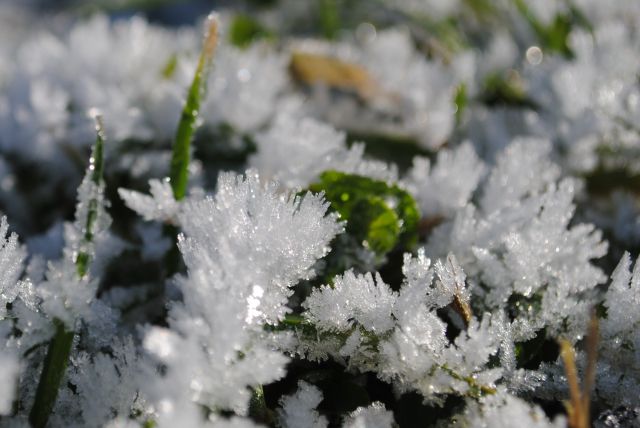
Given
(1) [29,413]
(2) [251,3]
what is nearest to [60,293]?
(1) [29,413]

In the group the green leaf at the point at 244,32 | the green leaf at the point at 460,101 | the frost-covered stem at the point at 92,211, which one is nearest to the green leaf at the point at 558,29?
the green leaf at the point at 460,101

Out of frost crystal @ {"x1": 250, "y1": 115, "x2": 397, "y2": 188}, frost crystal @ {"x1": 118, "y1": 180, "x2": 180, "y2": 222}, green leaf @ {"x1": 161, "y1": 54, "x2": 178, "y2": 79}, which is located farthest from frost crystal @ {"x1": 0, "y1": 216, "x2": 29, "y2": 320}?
green leaf @ {"x1": 161, "y1": 54, "x2": 178, "y2": 79}

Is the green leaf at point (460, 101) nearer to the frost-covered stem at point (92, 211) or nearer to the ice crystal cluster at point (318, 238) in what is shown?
the ice crystal cluster at point (318, 238)

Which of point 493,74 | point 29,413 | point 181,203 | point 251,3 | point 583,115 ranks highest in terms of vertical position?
point 251,3

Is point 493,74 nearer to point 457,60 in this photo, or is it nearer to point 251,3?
point 457,60

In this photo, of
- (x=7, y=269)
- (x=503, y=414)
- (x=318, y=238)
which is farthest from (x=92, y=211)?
(x=503, y=414)

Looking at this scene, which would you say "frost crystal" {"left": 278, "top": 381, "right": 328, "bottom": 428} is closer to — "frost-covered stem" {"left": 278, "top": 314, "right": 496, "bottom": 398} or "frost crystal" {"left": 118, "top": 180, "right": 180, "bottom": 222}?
"frost-covered stem" {"left": 278, "top": 314, "right": 496, "bottom": 398}

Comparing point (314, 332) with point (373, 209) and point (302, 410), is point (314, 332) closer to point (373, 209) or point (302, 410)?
point (302, 410)
